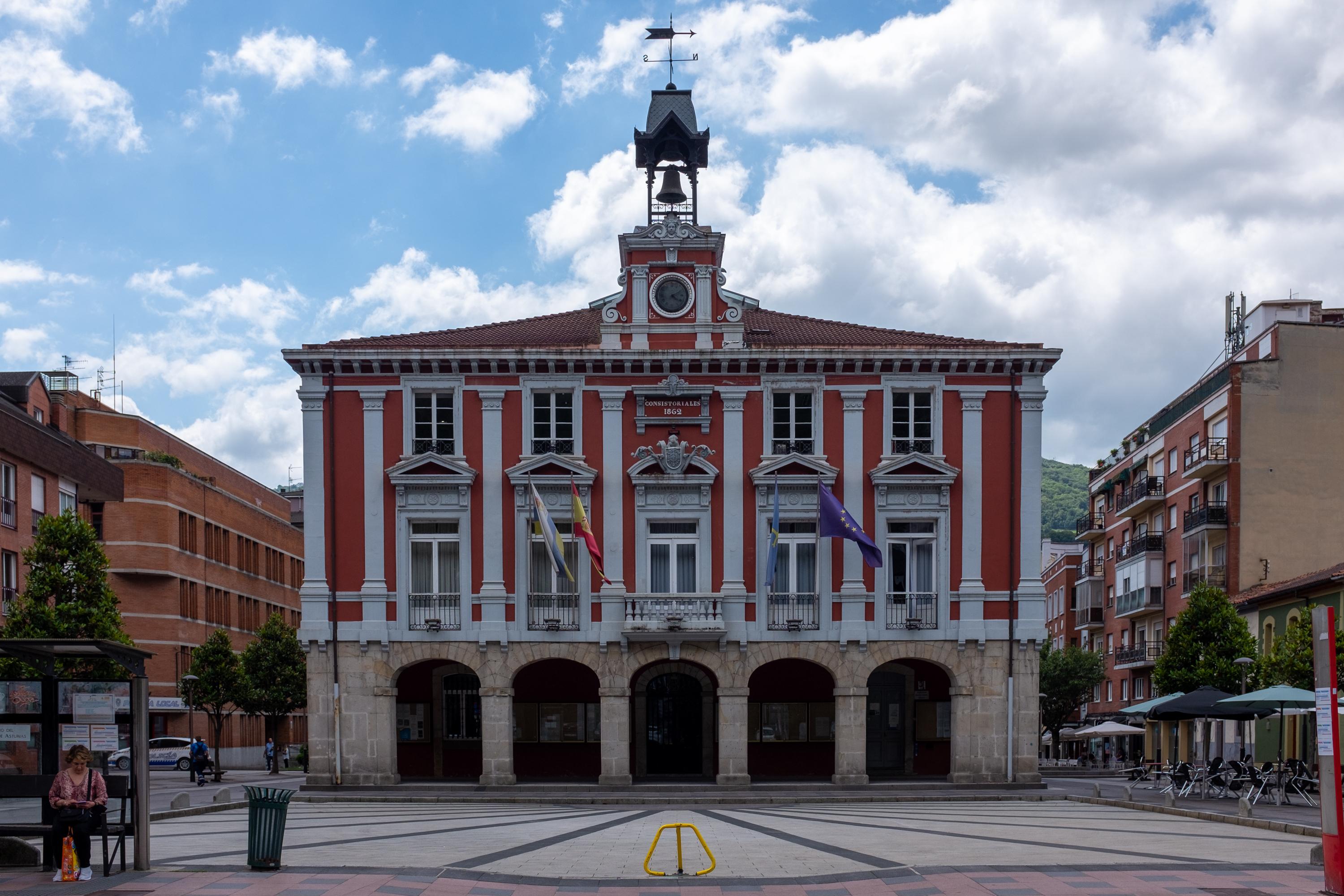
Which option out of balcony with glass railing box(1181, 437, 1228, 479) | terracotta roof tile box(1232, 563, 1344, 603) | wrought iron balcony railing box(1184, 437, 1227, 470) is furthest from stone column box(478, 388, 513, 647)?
wrought iron balcony railing box(1184, 437, 1227, 470)

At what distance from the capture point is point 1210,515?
62.3 m

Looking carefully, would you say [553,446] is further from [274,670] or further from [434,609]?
[274,670]

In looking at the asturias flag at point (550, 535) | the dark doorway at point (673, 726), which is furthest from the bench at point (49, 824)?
the dark doorway at point (673, 726)

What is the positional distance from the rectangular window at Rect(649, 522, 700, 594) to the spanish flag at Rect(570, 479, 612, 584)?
1591mm

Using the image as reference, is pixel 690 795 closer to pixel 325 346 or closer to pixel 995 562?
pixel 995 562

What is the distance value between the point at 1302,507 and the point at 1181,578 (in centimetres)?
846

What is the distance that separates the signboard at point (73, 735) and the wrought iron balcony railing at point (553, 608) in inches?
860

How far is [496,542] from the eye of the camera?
42062mm

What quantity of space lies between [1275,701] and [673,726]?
59.1 feet

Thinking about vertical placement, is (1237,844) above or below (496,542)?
below

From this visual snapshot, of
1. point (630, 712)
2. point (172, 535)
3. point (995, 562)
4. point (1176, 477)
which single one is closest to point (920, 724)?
point (995, 562)

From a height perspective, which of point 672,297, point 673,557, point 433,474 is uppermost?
point 672,297

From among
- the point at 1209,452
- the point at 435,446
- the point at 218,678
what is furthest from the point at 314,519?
the point at 1209,452

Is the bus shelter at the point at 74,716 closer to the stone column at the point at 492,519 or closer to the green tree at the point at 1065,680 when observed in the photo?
the stone column at the point at 492,519
